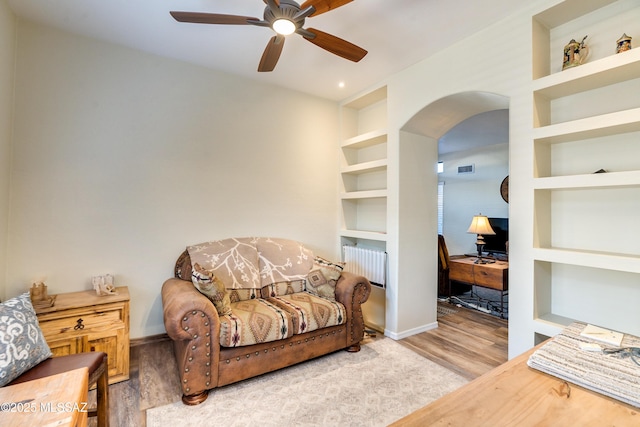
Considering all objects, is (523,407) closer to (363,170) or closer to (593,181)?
(593,181)

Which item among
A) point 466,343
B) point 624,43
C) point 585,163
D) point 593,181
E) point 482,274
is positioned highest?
point 624,43

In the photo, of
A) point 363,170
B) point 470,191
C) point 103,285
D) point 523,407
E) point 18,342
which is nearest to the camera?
point 523,407

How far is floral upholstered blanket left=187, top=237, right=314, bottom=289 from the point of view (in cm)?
286

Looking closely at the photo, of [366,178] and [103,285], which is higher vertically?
[366,178]

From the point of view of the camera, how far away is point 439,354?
9.26 feet

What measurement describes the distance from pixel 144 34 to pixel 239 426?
3.16m

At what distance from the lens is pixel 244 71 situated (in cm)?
327

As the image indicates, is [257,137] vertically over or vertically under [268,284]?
over

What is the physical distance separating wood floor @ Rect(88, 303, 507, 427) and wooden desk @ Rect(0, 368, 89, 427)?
88 cm

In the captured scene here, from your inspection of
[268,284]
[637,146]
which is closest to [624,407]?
[637,146]

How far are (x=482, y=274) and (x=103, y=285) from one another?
14.5 feet

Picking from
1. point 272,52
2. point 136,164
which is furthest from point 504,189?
point 136,164

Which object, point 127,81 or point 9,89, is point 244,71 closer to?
point 127,81

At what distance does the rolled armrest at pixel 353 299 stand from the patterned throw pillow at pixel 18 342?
208 cm
